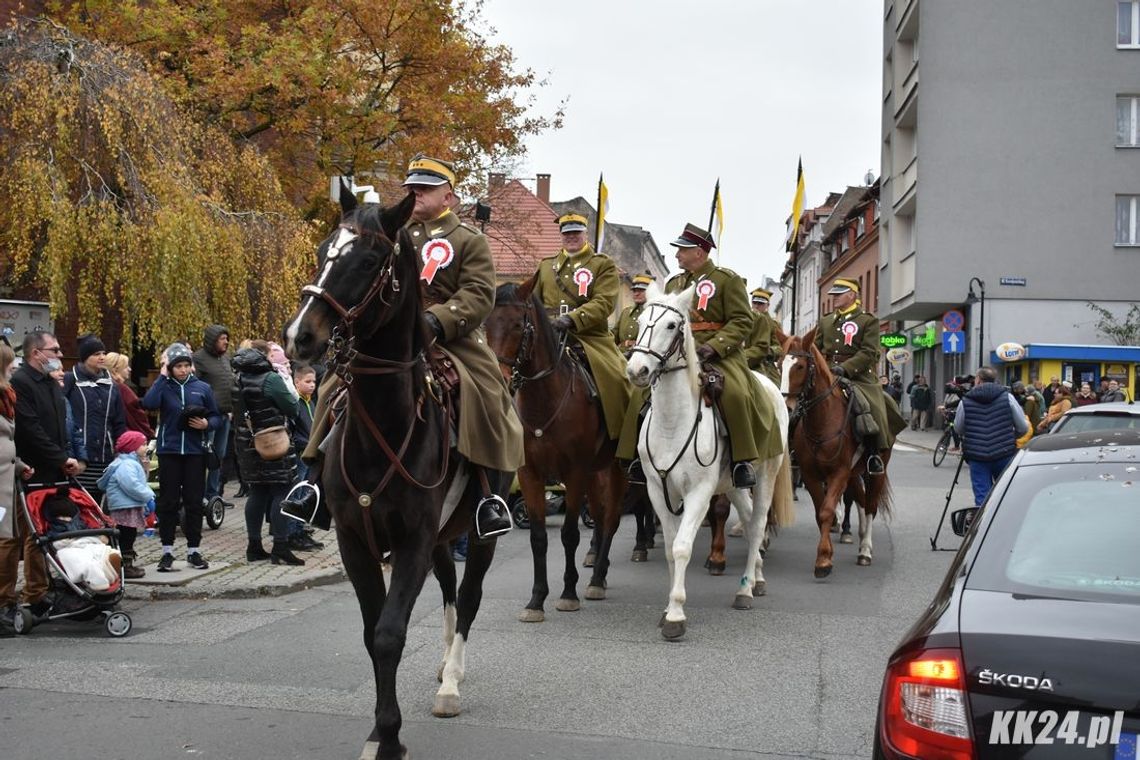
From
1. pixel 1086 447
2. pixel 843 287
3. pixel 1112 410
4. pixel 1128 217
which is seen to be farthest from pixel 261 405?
pixel 1128 217

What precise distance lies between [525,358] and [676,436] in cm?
127

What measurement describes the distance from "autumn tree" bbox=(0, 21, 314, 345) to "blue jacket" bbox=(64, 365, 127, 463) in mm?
6586

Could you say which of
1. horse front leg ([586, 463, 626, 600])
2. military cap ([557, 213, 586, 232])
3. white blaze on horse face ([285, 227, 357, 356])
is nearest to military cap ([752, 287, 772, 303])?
military cap ([557, 213, 586, 232])

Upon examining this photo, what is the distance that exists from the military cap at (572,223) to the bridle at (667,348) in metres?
1.94

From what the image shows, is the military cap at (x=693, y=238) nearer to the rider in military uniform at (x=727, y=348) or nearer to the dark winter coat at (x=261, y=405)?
the rider in military uniform at (x=727, y=348)

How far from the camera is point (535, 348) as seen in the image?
29.1ft

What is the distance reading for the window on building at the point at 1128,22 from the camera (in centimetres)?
3703

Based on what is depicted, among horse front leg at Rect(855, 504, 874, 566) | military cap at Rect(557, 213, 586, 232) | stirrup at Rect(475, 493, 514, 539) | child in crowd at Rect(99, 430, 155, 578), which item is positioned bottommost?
horse front leg at Rect(855, 504, 874, 566)

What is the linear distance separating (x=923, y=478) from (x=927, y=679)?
20.3m

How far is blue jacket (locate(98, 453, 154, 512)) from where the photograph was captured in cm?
974

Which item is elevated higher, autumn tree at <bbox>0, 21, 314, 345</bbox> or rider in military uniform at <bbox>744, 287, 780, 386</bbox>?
autumn tree at <bbox>0, 21, 314, 345</bbox>

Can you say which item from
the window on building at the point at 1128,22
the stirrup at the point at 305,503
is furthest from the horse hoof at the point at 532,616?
the window on building at the point at 1128,22

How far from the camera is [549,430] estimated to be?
912cm

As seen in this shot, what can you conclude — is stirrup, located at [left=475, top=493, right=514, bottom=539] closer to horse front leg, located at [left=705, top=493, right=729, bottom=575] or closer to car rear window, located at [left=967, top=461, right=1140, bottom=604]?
car rear window, located at [left=967, top=461, right=1140, bottom=604]
